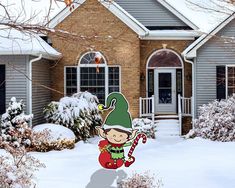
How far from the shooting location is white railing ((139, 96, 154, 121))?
21866mm

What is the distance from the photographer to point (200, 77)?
2138 centimetres

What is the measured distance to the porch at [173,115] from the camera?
2183 cm

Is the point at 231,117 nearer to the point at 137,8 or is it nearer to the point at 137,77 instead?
the point at 137,77

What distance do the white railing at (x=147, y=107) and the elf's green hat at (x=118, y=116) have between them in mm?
12475

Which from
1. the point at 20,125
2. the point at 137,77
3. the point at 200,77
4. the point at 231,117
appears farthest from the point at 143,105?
the point at 20,125

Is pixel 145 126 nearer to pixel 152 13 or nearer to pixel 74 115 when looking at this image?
pixel 74 115

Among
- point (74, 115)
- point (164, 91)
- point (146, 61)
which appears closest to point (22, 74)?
point (74, 115)

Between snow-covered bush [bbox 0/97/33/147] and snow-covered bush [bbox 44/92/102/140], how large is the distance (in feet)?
3.55

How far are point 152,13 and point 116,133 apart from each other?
50.3ft

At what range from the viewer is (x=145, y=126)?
20.2m

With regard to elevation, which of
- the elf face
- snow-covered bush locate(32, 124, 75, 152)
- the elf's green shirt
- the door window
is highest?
the door window

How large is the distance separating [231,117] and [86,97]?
6.19m

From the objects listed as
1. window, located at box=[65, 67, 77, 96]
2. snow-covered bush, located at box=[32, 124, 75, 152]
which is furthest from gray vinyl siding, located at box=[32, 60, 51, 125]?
snow-covered bush, located at box=[32, 124, 75, 152]

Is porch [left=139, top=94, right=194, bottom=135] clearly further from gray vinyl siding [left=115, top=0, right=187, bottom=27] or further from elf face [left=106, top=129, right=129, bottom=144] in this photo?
elf face [left=106, top=129, right=129, bottom=144]
